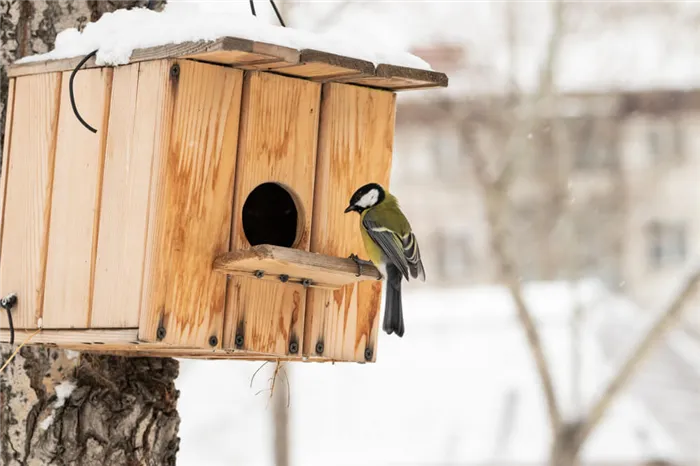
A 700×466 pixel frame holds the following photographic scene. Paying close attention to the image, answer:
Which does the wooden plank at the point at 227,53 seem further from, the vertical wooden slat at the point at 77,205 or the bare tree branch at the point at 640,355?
the bare tree branch at the point at 640,355

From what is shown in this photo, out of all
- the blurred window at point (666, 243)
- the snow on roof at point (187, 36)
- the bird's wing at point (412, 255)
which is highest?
the blurred window at point (666, 243)

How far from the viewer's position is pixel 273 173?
2.78m

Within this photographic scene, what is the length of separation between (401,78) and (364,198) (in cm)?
35

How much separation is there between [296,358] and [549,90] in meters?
7.64

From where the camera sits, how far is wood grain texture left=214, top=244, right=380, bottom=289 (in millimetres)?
2496

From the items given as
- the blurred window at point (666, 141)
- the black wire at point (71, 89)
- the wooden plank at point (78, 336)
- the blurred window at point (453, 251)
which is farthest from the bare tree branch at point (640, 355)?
the blurred window at point (453, 251)

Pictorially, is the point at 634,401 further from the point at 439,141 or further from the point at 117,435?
the point at 439,141

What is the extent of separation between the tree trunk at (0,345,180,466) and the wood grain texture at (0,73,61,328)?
11.8 inches

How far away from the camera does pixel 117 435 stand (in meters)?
3.07

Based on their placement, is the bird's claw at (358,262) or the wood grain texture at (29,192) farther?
the wood grain texture at (29,192)

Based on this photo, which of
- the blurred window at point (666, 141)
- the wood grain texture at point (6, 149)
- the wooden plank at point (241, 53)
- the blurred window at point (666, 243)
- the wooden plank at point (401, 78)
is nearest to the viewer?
the wooden plank at point (241, 53)

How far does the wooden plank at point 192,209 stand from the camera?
254 centimetres

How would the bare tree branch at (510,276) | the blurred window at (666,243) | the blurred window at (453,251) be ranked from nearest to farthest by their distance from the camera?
the bare tree branch at (510,276), the blurred window at (453,251), the blurred window at (666,243)

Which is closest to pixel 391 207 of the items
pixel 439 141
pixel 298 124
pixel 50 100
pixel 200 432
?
pixel 298 124
